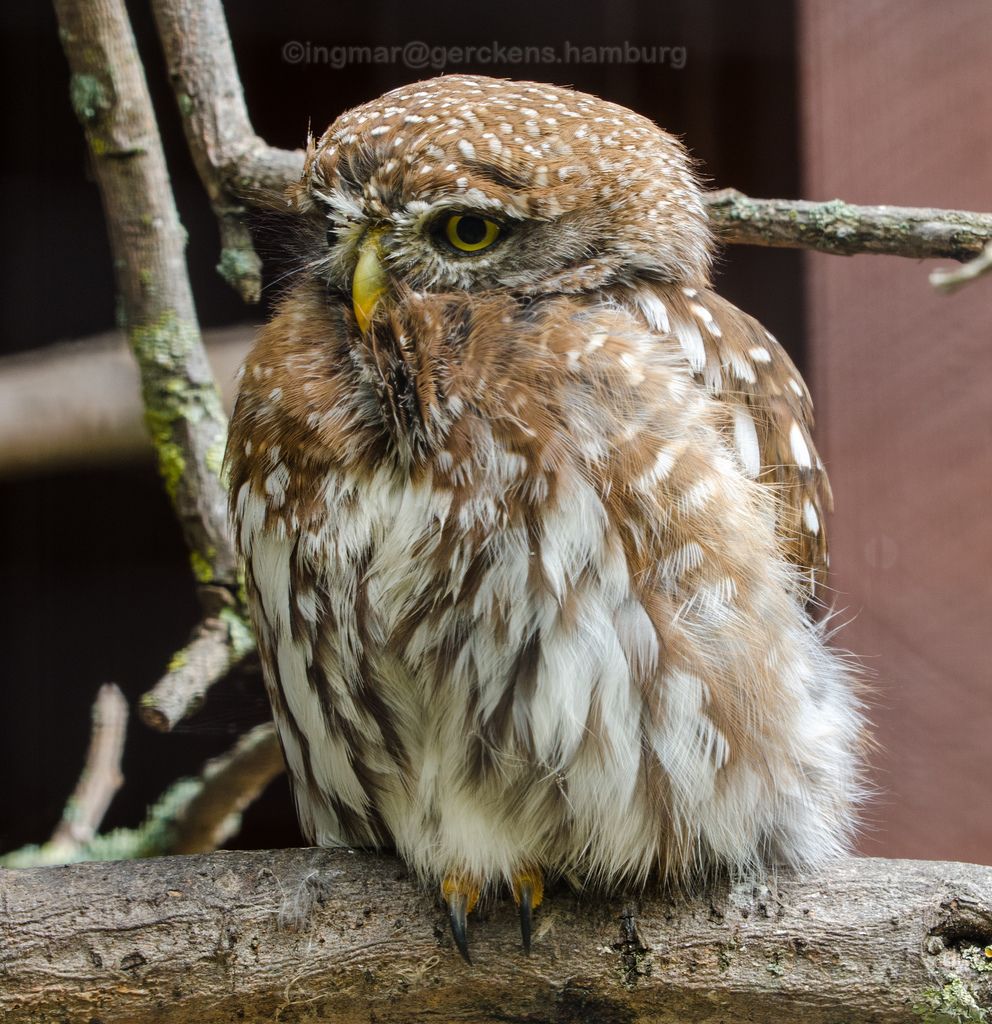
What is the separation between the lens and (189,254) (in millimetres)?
1934

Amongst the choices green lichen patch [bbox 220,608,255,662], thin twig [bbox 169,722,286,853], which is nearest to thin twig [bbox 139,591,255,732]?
green lichen patch [bbox 220,608,255,662]

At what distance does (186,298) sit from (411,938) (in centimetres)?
125

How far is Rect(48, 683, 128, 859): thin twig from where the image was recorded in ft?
6.35

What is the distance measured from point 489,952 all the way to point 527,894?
0.29ft

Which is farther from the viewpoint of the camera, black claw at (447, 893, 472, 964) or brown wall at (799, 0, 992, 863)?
brown wall at (799, 0, 992, 863)

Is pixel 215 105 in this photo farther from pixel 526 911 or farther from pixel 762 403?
pixel 526 911

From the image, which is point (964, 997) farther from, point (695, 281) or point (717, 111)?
point (717, 111)

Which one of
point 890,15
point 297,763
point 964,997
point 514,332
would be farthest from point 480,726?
point 890,15

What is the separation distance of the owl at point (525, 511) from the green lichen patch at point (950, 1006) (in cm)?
22

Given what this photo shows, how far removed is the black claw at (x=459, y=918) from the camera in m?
1.33

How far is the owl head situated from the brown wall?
0.66 meters

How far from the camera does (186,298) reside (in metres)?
1.94

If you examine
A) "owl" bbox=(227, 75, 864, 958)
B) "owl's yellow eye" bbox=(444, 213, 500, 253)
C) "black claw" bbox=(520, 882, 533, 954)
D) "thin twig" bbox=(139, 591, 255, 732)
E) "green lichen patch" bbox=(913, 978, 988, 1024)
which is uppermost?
"owl's yellow eye" bbox=(444, 213, 500, 253)

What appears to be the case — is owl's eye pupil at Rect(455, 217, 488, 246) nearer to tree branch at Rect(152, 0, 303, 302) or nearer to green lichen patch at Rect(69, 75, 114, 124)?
tree branch at Rect(152, 0, 303, 302)
